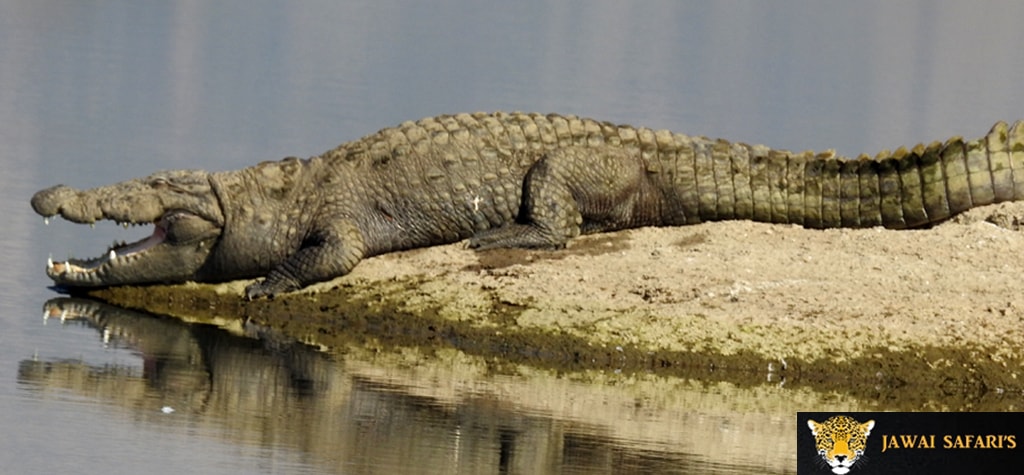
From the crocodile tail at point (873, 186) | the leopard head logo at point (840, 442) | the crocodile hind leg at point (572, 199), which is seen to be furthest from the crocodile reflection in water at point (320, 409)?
the crocodile tail at point (873, 186)

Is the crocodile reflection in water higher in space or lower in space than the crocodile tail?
lower

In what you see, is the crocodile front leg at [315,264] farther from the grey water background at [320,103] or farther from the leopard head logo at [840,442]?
the leopard head logo at [840,442]

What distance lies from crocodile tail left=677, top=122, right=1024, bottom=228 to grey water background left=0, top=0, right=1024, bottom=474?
4.74 meters

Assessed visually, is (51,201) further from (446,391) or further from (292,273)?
(446,391)

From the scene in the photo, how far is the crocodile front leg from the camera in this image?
17.3 m

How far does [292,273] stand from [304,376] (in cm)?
297

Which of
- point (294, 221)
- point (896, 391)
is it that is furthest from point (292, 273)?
point (896, 391)

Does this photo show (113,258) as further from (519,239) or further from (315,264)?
(519,239)

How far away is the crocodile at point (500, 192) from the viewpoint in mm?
17859

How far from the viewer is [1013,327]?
1592cm

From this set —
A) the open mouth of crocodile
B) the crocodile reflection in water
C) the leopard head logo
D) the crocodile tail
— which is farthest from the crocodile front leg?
the leopard head logo

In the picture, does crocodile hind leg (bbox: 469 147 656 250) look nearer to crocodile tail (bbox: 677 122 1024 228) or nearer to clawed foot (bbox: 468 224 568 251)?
clawed foot (bbox: 468 224 568 251)

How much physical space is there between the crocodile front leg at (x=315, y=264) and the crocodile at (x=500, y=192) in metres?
0.03

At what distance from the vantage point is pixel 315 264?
1739 cm
